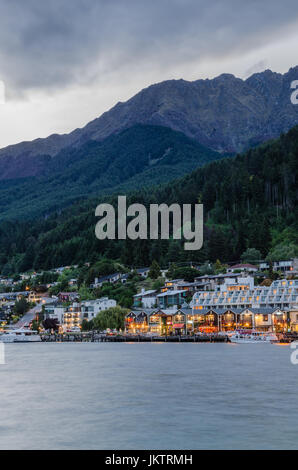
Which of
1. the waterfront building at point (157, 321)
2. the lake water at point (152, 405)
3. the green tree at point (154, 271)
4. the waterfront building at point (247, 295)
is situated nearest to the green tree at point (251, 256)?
the waterfront building at point (247, 295)

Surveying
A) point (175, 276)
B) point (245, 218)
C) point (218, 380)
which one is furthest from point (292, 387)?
point (245, 218)

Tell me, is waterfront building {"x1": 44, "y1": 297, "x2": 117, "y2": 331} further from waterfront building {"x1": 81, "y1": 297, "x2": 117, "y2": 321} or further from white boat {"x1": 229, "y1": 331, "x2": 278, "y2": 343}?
white boat {"x1": 229, "y1": 331, "x2": 278, "y2": 343}

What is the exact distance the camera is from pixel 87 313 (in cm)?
15200

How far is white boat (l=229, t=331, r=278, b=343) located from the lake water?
1291 inches

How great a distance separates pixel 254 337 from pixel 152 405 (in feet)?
215

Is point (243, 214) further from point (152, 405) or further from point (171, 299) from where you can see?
point (152, 405)

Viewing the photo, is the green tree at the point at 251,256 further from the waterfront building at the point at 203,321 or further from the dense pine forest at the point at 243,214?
the waterfront building at the point at 203,321

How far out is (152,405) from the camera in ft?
135

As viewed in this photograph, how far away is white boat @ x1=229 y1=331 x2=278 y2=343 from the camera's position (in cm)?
10288

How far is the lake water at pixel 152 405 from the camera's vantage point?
104 ft

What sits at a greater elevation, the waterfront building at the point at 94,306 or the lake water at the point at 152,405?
the waterfront building at the point at 94,306

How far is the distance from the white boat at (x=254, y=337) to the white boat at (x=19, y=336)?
53.5m

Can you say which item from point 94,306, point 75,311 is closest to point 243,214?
point 94,306

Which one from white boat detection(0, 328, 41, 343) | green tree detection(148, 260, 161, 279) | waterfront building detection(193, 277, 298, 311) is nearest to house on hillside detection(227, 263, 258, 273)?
waterfront building detection(193, 277, 298, 311)
